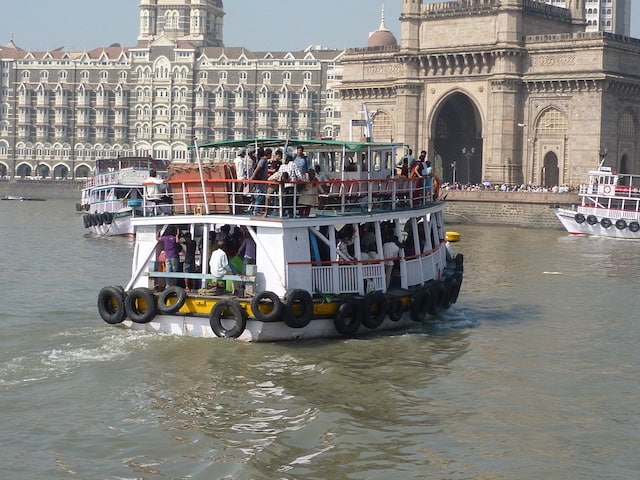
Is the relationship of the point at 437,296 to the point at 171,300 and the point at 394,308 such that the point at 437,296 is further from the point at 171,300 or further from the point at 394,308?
the point at 171,300

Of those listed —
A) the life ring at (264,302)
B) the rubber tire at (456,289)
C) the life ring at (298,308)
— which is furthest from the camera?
the rubber tire at (456,289)

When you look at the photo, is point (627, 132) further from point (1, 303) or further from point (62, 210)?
point (1, 303)

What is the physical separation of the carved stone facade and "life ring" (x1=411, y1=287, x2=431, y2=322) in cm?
4300

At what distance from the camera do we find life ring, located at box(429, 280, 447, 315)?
71.9ft

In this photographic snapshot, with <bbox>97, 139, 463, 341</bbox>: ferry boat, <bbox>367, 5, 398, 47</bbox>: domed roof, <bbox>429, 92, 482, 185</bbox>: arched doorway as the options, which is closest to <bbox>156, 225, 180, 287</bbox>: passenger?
<bbox>97, 139, 463, 341</bbox>: ferry boat

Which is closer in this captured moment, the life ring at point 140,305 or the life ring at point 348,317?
the life ring at point 140,305

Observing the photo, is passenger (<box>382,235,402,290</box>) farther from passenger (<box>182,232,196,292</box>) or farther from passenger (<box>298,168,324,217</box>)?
passenger (<box>182,232,196,292</box>)

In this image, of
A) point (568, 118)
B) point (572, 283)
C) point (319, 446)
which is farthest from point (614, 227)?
point (319, 446)

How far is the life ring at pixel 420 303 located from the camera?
2106 centimetres

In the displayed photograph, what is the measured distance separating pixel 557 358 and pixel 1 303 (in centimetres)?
1224

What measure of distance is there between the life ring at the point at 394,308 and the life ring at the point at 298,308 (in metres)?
2.04

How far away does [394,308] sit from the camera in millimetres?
20453

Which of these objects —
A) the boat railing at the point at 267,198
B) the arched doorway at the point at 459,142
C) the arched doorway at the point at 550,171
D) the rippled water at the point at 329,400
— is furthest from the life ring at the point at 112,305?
the arched doorway at the point at 459,142

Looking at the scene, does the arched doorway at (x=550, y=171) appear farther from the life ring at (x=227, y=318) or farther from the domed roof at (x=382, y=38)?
the life ring at (x=227, y=318)
